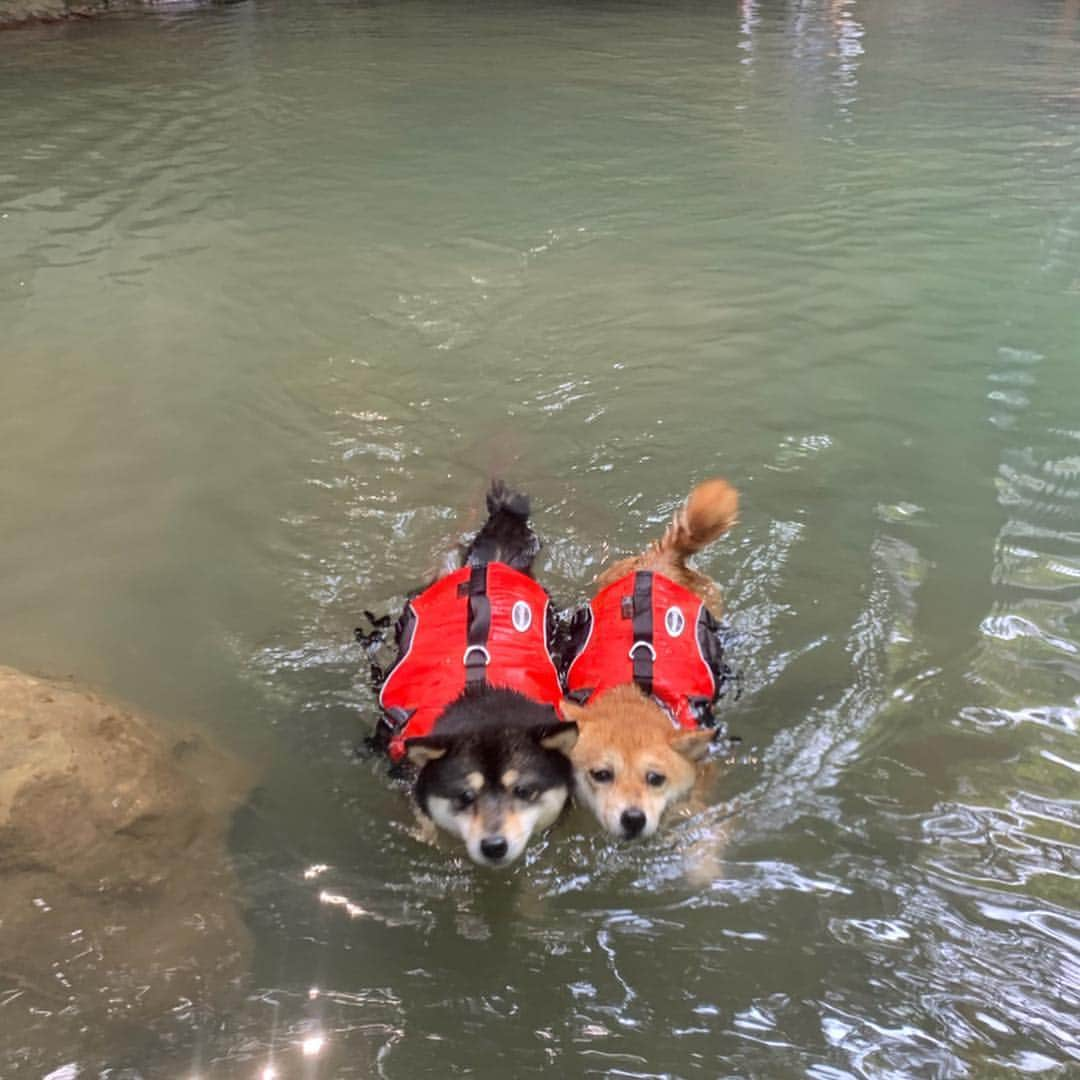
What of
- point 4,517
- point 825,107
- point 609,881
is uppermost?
point 825,107

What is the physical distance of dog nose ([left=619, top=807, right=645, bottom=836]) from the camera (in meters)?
3.60

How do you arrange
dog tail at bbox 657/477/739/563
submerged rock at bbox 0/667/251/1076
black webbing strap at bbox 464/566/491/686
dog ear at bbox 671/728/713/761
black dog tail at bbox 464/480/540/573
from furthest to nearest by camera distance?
black dog tail at bbox 464/480/540/573, dog tail at bbox 657/477/739/563, black webbing strap at bbox 464/566/491/686, dog ear at bbox 671/728/713/761, submerged rock at bbox 0/667/251/1076

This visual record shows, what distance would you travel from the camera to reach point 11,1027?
316 cm

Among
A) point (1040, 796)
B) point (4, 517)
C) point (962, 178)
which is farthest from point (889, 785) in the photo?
point (962, 178)

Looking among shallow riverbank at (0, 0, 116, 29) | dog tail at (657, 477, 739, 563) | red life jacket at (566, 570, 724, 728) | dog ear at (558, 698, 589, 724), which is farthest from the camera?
shallow riverbank at (0, 0, 116, 29)

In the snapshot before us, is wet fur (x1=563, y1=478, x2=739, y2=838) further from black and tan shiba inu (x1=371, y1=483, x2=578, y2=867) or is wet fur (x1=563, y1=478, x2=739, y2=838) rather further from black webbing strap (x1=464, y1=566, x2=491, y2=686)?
black webbing strap (x1=464, y1=566, x2=491, y2=686)

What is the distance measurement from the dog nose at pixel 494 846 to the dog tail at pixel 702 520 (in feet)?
5.89

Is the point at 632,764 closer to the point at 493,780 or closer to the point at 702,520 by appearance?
the point at 493,780

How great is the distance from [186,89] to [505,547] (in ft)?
49.5

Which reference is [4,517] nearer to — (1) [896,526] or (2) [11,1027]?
(2) [11,1027]

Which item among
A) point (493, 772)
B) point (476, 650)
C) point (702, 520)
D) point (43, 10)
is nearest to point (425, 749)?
point (493, 772)

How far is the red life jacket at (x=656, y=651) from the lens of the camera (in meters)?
4.26

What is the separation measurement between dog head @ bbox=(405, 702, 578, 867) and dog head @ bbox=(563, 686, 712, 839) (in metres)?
0.13

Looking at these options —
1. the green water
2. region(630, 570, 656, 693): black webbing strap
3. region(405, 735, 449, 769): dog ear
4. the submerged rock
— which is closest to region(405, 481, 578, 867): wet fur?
region(405, 735, 449, 769): dog ear
